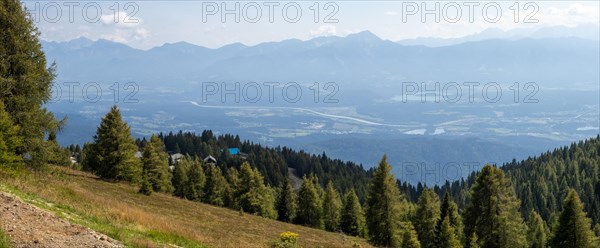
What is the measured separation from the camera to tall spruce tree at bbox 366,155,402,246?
45.1 meters

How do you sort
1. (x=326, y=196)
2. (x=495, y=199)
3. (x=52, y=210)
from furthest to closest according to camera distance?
(x=326, y=196)
(x=495, y=199)
(x=52, y=210)

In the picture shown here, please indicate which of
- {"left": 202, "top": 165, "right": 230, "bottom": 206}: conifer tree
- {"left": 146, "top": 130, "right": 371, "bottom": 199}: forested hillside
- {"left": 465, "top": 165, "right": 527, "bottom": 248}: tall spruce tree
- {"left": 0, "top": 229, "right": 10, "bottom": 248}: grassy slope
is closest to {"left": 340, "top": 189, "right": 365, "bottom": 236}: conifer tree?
{"left": 202, "top": 165, "right": 230, "bottom": 206}: conifer tree

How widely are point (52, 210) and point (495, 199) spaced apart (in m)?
37.4

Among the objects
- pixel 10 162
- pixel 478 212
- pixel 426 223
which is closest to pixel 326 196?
pixel 426 223

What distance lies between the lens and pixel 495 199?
1697 inches

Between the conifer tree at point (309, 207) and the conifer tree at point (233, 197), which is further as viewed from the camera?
the conifer tree at point (309, 207)

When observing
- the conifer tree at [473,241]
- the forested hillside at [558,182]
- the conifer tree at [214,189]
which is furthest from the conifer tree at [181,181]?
the forested hillside at [558,182]

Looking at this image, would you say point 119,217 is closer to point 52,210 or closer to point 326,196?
point 52,210

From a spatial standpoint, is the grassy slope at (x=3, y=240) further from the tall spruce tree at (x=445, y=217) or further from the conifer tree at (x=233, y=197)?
the conifer tree at (x=233, y=197)

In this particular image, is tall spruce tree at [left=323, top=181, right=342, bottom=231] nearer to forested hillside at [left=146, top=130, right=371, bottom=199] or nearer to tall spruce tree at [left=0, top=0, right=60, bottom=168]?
forested hillside at [left=146, top=130, right=371, bottom=199]

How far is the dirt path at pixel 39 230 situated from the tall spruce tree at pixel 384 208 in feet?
110

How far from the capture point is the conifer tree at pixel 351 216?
245 feet

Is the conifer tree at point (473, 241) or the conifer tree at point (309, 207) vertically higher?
the conifer tree at point (473, 241)

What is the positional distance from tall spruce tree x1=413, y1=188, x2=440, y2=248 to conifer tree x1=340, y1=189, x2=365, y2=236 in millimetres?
24358
